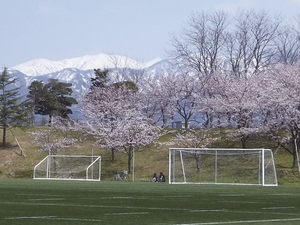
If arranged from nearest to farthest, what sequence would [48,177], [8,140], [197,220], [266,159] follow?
[197,220], [266,159], [48,177], [8,140]

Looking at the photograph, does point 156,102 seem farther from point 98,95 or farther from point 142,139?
point 142,139

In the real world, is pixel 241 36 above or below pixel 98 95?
above

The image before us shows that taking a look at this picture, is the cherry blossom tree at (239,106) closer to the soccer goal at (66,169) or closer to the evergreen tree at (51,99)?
the soccer goal at (66,169)

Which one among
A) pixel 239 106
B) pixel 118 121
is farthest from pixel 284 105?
pixel 118 121

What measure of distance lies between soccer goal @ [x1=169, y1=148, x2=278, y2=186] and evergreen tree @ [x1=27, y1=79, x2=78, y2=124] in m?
37.1

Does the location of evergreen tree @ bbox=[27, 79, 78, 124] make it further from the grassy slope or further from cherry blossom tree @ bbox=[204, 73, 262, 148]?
cherry blossom tree @ bbox=[204, 73, 262, 148]

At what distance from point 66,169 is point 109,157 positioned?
1231 cm

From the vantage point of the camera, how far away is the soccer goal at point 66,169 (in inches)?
1898

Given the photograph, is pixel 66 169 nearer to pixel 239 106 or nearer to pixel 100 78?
pixel 239 106

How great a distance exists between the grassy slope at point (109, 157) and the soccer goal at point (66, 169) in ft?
11.7

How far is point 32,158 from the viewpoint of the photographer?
62406 millimetres

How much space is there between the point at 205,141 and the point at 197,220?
1937 inches

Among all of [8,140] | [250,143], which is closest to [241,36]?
[250,143]

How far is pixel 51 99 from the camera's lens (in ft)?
268
